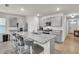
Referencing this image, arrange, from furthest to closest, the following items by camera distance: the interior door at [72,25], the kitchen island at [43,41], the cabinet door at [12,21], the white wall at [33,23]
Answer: the interior door at [72,25] < the white wall at [33,23] < the cabinet door at [12,21] < the kitchen island at [43,41]

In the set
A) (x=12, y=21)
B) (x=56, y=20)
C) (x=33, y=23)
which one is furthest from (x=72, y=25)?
(x=12, y=21)

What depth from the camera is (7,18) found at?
2.03 meters

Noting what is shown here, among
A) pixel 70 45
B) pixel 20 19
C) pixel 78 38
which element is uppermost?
pixel 20 19

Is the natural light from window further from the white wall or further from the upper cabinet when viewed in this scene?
the upper cabinet

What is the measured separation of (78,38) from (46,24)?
102cm

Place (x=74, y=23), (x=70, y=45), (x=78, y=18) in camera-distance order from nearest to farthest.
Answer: (x=78, y=18)
(x=74, y=23)
(x=70, y=45)

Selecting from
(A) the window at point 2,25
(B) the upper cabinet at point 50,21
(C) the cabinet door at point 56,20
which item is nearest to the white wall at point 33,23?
(B) the upper cabinet at point 50,21

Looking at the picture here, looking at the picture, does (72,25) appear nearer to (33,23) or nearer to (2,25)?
(33,23)

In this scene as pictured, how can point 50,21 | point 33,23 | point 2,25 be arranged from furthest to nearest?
point 50,21
point 33,23
point 2,25

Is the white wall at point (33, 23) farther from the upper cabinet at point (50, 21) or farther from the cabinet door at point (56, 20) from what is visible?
the cabinet door at point (56, 20)

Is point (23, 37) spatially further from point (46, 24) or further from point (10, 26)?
point (46, 24)

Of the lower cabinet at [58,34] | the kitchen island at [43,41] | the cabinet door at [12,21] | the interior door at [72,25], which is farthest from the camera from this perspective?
the lower cabinet at [58,34]
